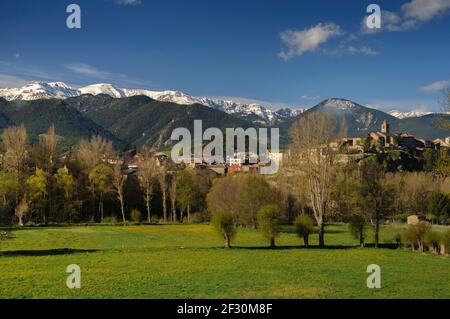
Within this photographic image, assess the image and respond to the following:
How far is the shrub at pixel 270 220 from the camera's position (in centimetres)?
4441

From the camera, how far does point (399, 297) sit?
21.1 m

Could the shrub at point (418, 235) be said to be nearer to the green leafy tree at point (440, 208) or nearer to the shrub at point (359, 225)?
the shrub at point (359, 225)

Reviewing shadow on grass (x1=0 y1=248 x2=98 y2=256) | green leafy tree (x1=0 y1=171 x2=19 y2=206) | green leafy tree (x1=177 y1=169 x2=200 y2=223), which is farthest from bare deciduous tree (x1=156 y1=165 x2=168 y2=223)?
shadow on grass (x1=0 y1=248 x2=98 y2=256)

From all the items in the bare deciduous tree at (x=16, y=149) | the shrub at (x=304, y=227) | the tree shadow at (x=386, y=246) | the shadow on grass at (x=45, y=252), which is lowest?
the tree shadow at (x=386, y=246)

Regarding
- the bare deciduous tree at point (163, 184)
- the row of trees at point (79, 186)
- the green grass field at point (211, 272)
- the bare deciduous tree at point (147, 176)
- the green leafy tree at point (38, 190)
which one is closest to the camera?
the green grass field at point (211, 272)

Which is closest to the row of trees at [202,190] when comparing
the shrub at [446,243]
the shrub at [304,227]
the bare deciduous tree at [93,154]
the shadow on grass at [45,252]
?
the shrub at [304,227]

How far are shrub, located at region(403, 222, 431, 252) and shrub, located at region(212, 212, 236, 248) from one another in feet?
61.1

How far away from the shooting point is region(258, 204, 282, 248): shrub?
44.4m

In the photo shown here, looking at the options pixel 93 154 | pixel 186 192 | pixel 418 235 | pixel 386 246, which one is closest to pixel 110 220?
pixel 186 192

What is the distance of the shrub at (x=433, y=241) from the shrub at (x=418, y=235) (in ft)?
→ 1.62

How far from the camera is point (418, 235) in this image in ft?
152

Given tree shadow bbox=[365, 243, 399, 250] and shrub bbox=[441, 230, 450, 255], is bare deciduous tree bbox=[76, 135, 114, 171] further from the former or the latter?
shrub bbox=[441, 230, 450, 255]

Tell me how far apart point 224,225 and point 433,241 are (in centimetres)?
2110
